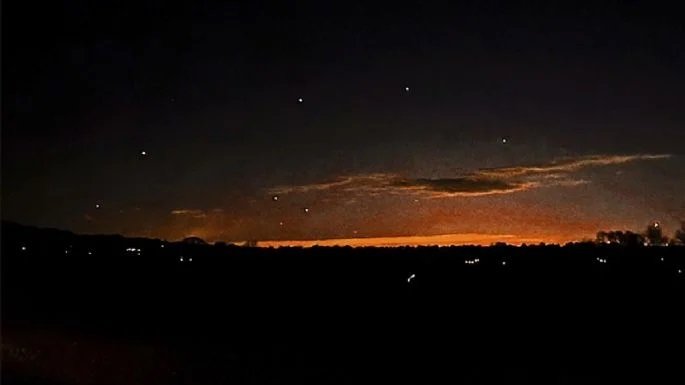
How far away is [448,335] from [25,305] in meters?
11.7

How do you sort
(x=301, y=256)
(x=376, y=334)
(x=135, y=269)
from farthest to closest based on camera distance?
(x=301, y=256), (x=135, y=269), (x=376, y=334)

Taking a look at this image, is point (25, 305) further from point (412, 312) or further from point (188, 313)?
point (412, 312)

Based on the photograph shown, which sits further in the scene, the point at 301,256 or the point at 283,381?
the point at 301,256

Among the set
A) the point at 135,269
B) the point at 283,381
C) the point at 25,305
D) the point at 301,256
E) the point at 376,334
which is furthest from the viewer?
the point at 301,256

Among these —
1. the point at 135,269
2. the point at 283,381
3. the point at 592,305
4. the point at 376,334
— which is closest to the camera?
the point at 283,381

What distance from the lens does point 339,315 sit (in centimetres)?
2844

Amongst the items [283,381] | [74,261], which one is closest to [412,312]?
[283,381]

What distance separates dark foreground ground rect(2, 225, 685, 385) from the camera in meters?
16.1

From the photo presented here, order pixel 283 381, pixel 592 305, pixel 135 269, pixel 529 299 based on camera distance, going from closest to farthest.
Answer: pixel 283 381 → pixel 592 305 → pixel 529 299 → pixel 135 269

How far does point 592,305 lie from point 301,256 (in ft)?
73.6

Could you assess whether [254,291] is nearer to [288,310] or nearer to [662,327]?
[288,310]

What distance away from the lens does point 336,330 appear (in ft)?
79.2

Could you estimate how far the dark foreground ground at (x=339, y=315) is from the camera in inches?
632

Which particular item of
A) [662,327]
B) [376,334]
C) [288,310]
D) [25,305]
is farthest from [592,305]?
[25,305]
